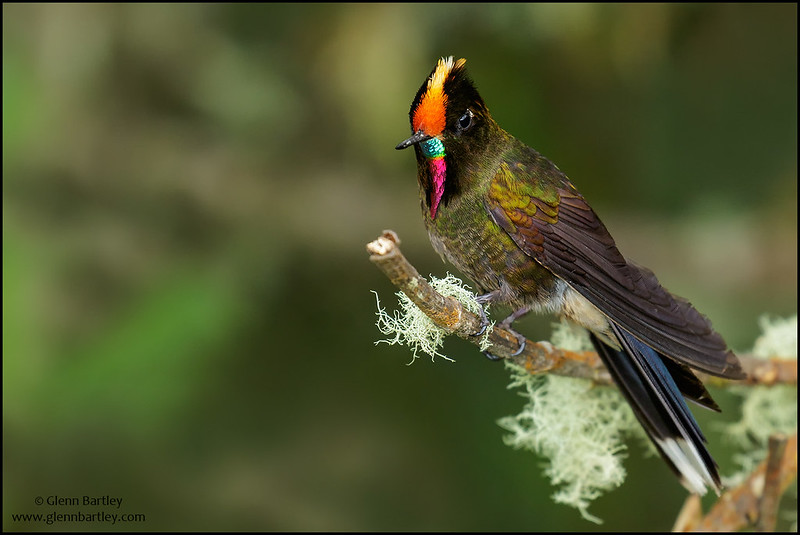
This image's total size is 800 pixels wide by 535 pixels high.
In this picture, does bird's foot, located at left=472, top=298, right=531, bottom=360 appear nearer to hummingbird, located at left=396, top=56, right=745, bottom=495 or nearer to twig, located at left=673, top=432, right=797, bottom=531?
hummingbird, located at left=396, top=56, right=745, bottom=495

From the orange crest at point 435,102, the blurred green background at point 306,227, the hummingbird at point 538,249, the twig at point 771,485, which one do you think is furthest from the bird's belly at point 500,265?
the blurred green background at point 306,227

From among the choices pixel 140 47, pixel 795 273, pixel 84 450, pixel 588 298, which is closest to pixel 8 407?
pixel 84 450

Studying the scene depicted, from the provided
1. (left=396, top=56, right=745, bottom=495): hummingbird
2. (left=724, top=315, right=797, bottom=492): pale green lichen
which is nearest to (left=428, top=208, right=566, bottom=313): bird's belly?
(left=396, top=56, right=745, bottom=495): hummingbird

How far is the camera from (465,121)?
1.97 meters

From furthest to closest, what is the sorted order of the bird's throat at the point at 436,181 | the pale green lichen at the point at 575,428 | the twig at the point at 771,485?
the pale green lichen at the point at 575,428, the twig at the point at 771,485, the bird's throat at the point at 436,181

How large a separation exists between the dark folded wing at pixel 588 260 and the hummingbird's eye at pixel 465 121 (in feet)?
0.45

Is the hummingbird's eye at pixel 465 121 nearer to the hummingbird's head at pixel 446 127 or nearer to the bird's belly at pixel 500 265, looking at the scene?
the hummingbird's head at pixel 446 127

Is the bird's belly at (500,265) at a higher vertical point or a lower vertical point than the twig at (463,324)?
higher

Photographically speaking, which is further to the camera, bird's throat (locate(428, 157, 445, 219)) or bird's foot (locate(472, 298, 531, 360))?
bird's throat (locate(428, 157, 445, 219))

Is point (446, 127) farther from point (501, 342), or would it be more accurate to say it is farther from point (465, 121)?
point (501, 342)

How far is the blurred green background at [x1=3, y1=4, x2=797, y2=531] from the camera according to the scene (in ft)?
10.4

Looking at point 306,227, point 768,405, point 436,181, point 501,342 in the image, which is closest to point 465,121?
point 436,181

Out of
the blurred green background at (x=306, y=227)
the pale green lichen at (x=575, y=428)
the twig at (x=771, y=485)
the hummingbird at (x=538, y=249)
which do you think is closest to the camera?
the hummingbird at (x=538, y=249)

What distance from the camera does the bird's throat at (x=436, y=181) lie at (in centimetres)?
202
